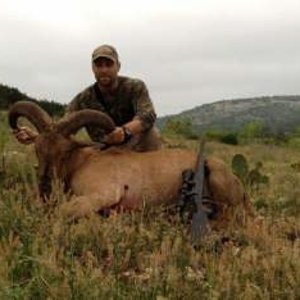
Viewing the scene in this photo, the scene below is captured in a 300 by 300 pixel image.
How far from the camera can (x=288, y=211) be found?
34.6 ft

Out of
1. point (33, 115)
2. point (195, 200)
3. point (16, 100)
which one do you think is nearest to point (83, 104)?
point (33, 115)

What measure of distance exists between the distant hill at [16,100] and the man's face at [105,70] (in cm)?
1614

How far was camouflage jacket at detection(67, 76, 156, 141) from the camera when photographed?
10.3 metres

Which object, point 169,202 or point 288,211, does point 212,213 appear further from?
point 288,211

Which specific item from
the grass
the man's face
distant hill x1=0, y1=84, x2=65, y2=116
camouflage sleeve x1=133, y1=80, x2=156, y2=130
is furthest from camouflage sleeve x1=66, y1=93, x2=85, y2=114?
distant hill x1=0, y1=84, x2=65, y2=116

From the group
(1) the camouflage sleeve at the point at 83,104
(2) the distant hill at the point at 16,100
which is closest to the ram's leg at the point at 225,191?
(1) the camouflage sleeve at the point at 83,104

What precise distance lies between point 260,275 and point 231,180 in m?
3.62

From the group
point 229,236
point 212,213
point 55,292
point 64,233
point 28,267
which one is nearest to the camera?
point 55,292

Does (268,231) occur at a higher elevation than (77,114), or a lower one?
lower

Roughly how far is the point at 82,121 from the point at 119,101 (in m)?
1.15

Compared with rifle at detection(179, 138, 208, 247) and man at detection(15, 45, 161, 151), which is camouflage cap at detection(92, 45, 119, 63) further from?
rifle at detection(179, 138, 208, 247)

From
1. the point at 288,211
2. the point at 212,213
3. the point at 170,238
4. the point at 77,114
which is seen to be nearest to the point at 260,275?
the point at 170,238

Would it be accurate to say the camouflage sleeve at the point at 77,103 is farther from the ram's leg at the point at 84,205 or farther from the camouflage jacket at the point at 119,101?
the ram's leg at the point at 84,205

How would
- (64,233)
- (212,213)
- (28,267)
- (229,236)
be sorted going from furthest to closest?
(212,213), (229,236), (64,233), (28,267)
